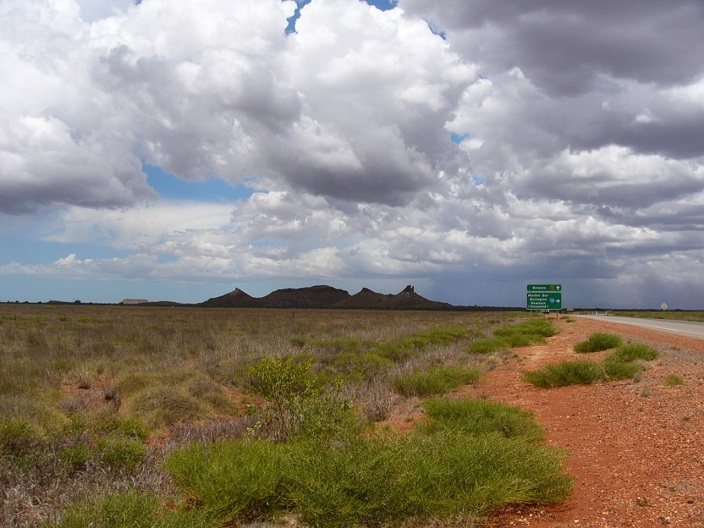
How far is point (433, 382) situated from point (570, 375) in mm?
2865

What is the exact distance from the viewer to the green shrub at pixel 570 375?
1206 cm

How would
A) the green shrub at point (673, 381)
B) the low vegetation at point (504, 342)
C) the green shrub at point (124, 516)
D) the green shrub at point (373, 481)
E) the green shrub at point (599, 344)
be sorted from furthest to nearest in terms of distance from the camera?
the low vegetation at point (504, 342), the green shrub at point (599, 344), the green shrub at point (673, 381), the green shrub at point (373, 481), the green shrub at point (124, 516)

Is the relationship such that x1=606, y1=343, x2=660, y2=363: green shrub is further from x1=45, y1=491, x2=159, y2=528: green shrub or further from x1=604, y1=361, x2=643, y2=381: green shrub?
x1=45, y1=491, x2=159, y2=528: green shrub

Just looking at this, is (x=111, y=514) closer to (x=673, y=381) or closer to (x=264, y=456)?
(x=264, y=456)

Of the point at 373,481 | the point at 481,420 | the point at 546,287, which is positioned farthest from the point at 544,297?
the point at 373,481

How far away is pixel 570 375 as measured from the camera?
12.2 meters

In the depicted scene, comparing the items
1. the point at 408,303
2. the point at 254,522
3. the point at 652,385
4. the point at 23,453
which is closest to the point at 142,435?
the point at 23,453

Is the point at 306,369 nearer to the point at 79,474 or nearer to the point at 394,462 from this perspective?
the point at 79,474

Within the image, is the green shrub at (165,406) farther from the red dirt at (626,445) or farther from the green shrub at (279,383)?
the red dirt at (626,445)

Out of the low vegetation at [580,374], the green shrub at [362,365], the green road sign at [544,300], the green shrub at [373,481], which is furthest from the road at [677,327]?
the green shrub at [373,481]

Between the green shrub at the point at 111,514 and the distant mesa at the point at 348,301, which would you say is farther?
the distant mesa at the point at 348,301

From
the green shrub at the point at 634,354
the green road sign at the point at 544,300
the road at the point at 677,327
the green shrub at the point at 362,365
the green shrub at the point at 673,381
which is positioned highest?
the green road sign at the point at 544,300

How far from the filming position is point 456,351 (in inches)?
831

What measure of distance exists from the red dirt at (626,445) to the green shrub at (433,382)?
48cm
